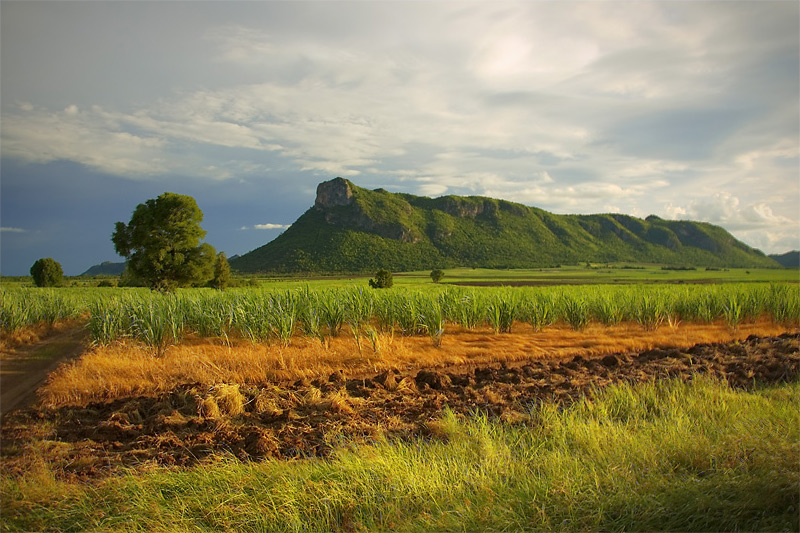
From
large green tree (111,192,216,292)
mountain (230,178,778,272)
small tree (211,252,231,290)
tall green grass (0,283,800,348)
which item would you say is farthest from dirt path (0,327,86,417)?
mountain (230,178,778,272)

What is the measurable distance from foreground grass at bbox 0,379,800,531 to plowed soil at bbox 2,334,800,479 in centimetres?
63

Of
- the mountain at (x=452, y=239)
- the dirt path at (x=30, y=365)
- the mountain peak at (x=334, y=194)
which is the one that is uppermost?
the mountain peak at (x=334, y=194)

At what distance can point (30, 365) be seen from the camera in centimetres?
1048

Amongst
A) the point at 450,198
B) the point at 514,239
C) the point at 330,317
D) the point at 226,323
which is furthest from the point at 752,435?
the point at 450,198

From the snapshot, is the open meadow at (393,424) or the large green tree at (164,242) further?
the large green tree at (164,242)

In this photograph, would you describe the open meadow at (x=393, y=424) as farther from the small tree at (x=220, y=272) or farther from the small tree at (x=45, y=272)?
the small tree at (x=45, y=272)

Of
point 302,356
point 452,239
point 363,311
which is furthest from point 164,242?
point 452,239

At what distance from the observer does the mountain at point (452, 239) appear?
303 feet

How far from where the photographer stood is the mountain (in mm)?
92250

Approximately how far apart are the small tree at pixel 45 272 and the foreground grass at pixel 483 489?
4653cm

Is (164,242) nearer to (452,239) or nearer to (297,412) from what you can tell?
(297,412)

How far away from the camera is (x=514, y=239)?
384 feet

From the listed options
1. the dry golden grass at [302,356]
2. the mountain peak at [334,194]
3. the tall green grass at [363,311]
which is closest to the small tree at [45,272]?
the tall green grass at [363,311]

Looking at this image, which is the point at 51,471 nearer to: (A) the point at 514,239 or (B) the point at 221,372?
(B) the point at 221,372
